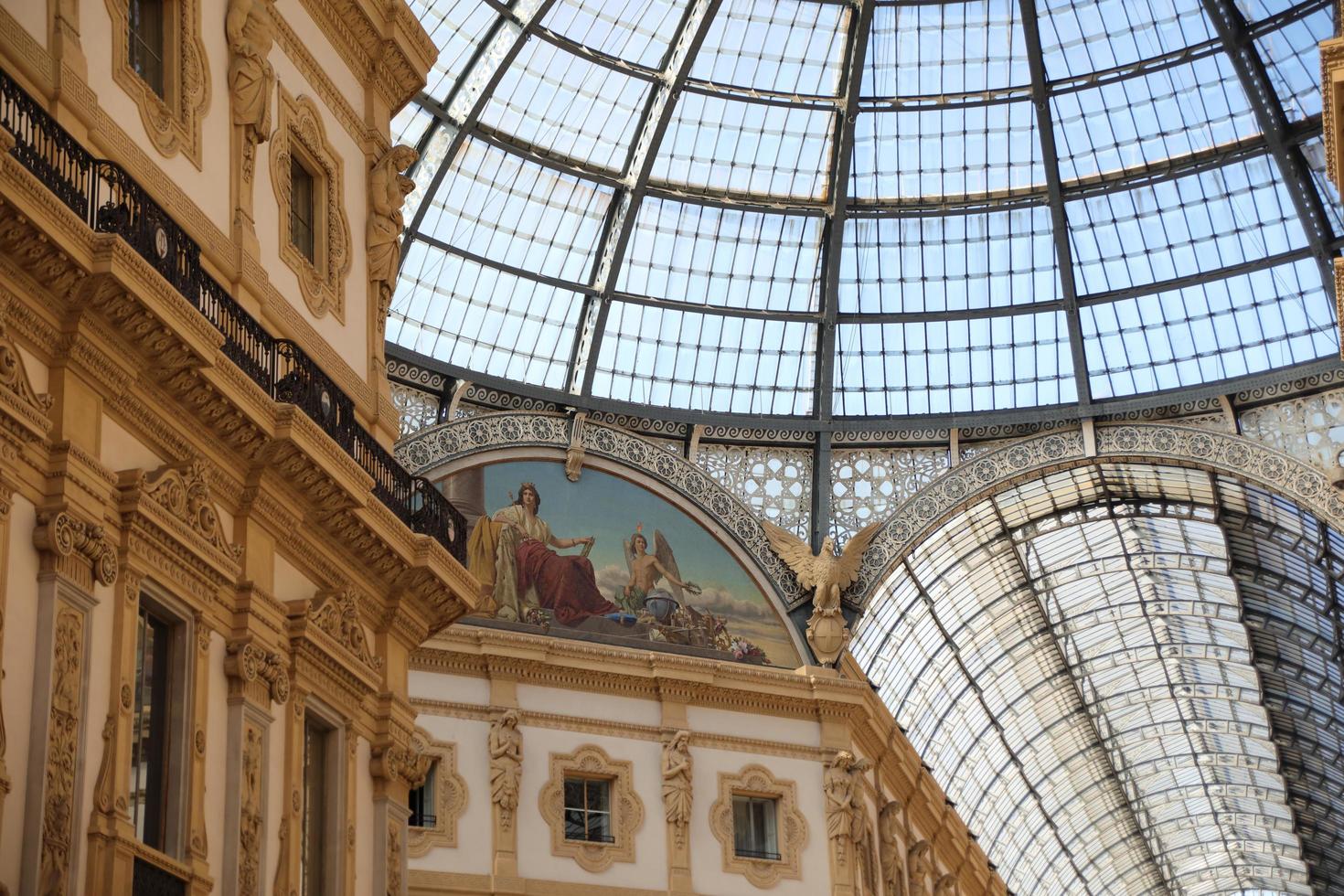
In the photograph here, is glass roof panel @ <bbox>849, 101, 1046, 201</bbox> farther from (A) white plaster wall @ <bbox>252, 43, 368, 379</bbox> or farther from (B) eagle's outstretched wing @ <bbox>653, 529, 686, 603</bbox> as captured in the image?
(A) white plaster wall @ <bbox>252, 43, 368, 379</bbox>

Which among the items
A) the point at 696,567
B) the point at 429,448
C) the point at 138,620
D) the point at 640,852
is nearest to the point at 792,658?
the point at 696,567

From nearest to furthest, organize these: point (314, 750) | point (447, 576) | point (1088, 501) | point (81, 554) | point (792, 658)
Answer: point (81, 554) < point (314, 750) < point (447, 576) < point (792, 658) < point (1088, 501)

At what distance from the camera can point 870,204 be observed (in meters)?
41.4

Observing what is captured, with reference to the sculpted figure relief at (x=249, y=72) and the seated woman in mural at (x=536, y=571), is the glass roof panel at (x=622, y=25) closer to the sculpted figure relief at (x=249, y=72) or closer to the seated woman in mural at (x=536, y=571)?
the seated woman in mural at (x=536, y=571)

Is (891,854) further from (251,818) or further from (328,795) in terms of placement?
(251,818)

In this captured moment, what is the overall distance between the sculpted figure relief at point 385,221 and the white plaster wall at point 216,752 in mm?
6757

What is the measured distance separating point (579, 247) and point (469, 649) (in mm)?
9227

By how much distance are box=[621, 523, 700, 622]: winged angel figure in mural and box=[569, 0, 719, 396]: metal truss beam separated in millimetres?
3376

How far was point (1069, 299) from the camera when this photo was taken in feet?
136

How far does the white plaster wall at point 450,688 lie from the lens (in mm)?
35219

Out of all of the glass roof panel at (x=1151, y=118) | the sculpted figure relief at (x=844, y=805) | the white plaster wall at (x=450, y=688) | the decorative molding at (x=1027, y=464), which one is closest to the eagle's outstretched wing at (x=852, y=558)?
the decorative molding at (x=1027, y=464)

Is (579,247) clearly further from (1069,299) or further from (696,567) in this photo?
(1069,299)

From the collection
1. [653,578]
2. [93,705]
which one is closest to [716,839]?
[653,578]

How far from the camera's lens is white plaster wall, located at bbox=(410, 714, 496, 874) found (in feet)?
112
